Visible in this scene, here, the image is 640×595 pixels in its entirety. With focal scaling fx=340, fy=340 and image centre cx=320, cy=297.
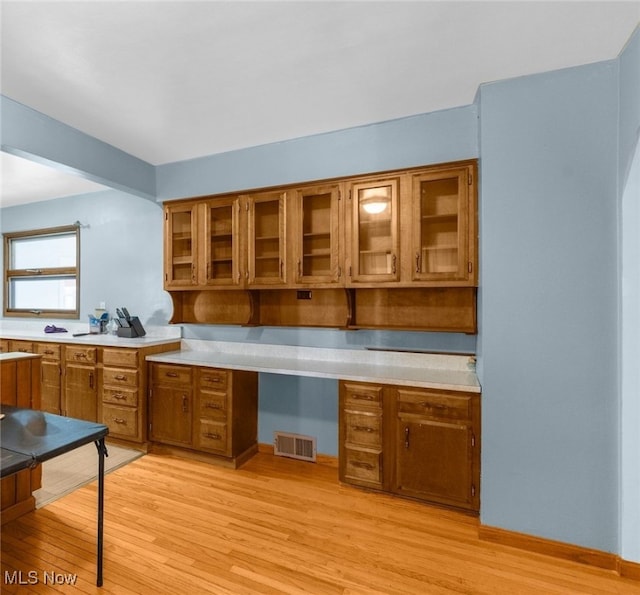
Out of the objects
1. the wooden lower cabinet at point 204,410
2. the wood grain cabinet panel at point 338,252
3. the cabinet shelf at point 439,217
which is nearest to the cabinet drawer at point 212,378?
the wooden lower cabinet at point 204,410

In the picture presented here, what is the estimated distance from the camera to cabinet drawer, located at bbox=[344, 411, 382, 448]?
2.38m

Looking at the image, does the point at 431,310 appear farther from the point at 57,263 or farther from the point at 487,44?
the point at 57,263

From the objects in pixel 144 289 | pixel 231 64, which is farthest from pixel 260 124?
pixel 144 289

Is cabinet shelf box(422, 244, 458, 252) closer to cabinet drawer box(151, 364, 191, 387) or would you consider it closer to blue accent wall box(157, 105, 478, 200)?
blue accent wall box(157, 105, 478, 200)

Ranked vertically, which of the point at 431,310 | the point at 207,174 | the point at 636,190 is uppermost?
the point at 207,174

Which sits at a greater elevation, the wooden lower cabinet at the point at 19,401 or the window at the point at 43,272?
the window at the point at 43,272

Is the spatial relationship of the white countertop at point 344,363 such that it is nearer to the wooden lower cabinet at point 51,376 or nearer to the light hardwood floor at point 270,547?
the light hardwood floor at point 270,547

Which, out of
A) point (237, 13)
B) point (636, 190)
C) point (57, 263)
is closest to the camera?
point (237, 13)

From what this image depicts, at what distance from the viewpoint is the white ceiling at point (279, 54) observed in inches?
62.9

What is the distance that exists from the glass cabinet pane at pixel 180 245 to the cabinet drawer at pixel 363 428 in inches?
77.8

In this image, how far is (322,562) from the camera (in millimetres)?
1808

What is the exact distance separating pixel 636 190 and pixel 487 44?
3.57 feet

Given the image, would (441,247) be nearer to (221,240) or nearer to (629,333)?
(629,333)

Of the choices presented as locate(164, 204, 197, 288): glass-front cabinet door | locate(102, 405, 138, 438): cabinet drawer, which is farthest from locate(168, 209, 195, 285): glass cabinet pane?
locate(102, 405, 138, 438): cabinet drawer
